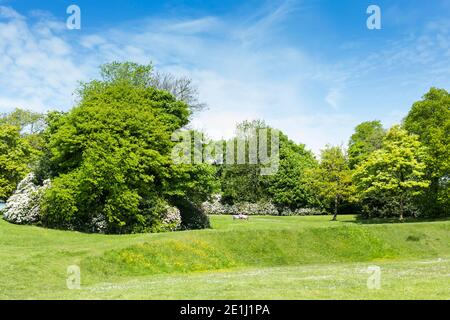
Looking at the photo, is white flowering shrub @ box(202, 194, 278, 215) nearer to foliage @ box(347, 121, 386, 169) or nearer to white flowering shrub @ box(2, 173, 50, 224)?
foliage @ box(347, 121, 386, 169)

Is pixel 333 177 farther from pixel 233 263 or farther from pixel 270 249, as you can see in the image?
pixel 233 263

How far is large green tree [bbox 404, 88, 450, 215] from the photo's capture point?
5206 centimetres

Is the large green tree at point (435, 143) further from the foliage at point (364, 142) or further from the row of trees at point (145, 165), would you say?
the foliage at point (364, 142)

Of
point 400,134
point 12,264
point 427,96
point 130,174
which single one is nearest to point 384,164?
point 400,134

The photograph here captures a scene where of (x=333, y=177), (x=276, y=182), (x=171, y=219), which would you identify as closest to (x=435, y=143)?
(x=333, y=177)

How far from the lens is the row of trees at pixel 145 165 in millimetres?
39031

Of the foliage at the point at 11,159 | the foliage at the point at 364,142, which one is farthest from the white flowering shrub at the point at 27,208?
the foliage at the point at 364,142

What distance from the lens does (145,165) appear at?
40.5m

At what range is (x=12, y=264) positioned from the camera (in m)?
22.3

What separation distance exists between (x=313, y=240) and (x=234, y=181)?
4572cm

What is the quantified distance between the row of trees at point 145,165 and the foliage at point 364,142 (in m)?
9.83

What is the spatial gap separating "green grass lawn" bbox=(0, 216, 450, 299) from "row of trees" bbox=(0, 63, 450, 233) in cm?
419

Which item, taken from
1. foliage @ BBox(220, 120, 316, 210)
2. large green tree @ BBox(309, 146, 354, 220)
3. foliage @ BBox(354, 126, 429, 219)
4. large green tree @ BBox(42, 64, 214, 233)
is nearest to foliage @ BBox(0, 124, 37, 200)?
large green tree @ BBox(42, 64, 214, 233)

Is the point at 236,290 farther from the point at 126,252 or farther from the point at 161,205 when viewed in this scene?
the point at 161,205
